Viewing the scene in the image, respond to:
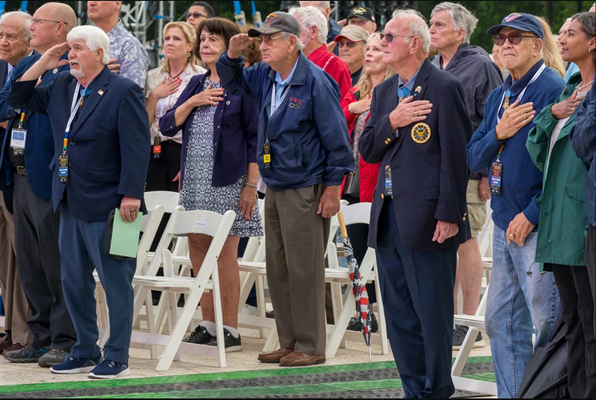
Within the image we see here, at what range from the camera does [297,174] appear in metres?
6.05

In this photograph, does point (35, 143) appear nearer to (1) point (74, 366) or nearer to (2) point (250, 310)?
(1) point (74, 366)

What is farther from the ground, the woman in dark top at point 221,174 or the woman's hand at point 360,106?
the woman's hand at point 360,106

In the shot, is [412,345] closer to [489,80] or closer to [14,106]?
[489,80]

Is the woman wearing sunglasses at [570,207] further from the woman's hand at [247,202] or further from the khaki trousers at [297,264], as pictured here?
the woman's hand at [247,202]

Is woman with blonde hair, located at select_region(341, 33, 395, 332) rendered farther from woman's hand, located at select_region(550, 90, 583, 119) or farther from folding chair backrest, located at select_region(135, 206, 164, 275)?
woman's hand, located at select_region(550, 90, 583, 119)

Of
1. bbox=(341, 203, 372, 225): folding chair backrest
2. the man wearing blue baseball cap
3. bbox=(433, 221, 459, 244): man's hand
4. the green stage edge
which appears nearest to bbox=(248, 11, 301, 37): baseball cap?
bbox=(341, 203, 372, 225): folding chair backrest

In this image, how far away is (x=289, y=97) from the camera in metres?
6.10

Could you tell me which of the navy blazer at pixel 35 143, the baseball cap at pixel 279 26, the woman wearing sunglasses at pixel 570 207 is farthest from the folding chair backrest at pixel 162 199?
the woman wearing sunglasses at pixel 570 207

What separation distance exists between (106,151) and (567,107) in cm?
282

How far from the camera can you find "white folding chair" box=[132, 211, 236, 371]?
6.03 metres

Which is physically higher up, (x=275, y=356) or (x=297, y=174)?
(x=297, y=174)

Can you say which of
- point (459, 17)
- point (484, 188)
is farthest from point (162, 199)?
point (459, 17)

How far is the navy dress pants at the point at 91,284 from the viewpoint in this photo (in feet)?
18.9

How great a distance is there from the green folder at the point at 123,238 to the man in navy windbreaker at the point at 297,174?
94 centimetres
